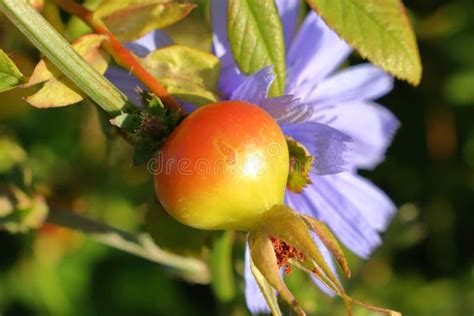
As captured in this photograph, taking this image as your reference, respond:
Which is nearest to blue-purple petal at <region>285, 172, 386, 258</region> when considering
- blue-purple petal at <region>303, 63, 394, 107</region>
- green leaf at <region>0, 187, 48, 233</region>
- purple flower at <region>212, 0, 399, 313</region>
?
purple flower at <region>212, 0, 399, 313</region>

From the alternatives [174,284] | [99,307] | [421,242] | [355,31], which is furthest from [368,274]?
[355,31]

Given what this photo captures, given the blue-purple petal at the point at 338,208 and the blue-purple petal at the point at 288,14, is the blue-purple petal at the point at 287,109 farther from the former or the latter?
the blue-purple petal at the point at 288,14

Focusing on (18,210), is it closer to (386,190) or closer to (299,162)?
(299,162)

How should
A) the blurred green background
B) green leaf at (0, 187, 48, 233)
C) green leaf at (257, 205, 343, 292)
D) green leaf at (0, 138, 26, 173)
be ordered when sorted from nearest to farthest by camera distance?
1. green leaf at (257, 205, 343, 292)
2. green leaf at (0, 187, 48, 233)
3. green leaf at (0, 138, 26, 173)
4. the blurred green background

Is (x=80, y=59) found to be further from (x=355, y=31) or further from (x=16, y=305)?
(x=16, y=305)

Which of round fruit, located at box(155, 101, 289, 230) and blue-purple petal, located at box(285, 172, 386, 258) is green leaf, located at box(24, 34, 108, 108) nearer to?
round fruit, located at box(155, 101, 289, 230)

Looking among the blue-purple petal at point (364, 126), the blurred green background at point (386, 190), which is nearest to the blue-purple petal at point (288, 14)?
the blue-purple petal at point (364, 126)

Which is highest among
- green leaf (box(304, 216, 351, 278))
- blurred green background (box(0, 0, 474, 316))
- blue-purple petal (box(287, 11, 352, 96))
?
green leaf (box(304, 216, 351, 278))
